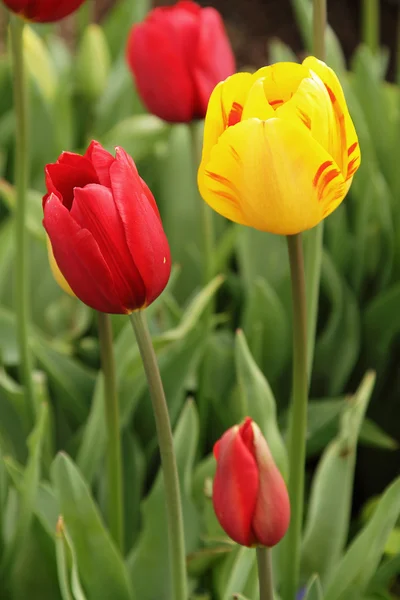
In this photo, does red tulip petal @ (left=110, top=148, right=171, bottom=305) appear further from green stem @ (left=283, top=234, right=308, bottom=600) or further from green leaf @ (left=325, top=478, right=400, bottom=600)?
green leaf @ (left=325, top=478, right=400, bottom=600)

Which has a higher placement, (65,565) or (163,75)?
(163,75)

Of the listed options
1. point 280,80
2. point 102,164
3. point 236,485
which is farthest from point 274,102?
point 236,485

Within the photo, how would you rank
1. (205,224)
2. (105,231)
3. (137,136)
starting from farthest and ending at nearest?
(137,136)
(205,224)
(105,231)

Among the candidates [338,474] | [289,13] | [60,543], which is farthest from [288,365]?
[289,13]

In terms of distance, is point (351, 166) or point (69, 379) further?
point (69, 379)

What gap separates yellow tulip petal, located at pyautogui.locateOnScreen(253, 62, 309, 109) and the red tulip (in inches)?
7.9

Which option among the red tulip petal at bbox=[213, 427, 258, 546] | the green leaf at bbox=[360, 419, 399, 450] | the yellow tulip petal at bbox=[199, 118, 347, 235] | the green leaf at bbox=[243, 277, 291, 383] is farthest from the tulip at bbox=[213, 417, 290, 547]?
the green leaf at bbox=[360, 419, 399, 450]

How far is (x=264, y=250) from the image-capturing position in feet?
3.84

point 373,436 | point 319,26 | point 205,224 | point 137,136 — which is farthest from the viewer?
point 137,136

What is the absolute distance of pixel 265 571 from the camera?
0.53m

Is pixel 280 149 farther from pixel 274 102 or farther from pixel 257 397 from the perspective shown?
pixel 257 397

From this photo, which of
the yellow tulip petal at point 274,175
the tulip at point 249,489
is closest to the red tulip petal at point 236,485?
the tulip at point 249,489

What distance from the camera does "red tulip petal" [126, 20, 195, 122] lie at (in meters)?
0.88

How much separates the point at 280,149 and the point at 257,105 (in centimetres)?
3
